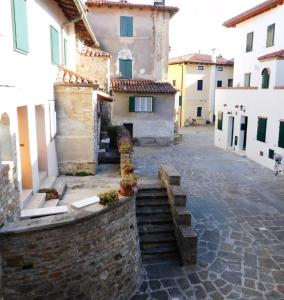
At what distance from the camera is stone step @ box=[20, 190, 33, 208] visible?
7484mm

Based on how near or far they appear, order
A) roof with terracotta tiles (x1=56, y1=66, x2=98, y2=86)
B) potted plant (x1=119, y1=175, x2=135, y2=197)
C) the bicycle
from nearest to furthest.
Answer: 1. potted plant (x1=119, y1=175, x2=135, y2=197)
2. roof with terracotta tiles (x1=56, y1=66, x2=98, y2=86)
3. the bicycle

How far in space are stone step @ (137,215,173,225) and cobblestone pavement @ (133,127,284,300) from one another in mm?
1255

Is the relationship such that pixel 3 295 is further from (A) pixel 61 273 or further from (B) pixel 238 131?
(B) pixel 238 131

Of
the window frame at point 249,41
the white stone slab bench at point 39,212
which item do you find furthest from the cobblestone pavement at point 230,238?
the window frame at point 249,41

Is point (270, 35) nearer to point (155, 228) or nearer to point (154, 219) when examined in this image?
point (154, 219)

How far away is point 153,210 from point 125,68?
56.4 ft

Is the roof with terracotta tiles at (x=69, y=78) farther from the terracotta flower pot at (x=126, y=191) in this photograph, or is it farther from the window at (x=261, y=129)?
the window at (x=261, y=129)

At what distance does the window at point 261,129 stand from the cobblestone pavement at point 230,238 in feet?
6.40

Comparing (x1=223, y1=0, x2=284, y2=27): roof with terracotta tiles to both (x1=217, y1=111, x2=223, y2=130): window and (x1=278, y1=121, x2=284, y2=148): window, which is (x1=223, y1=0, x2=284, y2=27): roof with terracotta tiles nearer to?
(x1=217, y1=111, x2=223, y2=130): window

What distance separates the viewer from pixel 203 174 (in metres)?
16.4

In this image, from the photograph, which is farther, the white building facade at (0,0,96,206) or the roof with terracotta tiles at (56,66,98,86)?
the roof with terracotta tiles at (56,66,98,86)

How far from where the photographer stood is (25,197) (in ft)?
25.2

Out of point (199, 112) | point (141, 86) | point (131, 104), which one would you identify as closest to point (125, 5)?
point (141, 86)

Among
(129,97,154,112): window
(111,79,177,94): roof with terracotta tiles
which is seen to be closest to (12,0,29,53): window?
(111,79,177,94): roof with terracotta tiles
